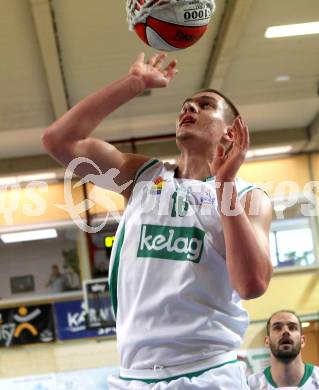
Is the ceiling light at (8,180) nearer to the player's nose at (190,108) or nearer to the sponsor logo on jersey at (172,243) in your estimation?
→ the player's nose at (190,108)

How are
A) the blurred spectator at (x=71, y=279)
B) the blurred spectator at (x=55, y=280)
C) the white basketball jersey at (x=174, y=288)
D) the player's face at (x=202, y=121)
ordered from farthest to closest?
1. the blurred spectator at (x=55, y=280)
2. the blurred spectator at (x=71, y=279)
3. the player's face at (x=202, y=121)
4. the white basketball jersey at (x=174, y=288)

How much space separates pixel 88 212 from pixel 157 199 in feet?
26.7

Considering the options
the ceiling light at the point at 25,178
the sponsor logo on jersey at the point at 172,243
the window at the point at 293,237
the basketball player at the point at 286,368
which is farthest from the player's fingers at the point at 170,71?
the ceiling light at the point at 25,178

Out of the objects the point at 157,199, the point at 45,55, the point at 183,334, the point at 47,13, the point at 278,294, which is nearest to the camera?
the point at 183,334

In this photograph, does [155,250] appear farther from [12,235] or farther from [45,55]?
[12,235]

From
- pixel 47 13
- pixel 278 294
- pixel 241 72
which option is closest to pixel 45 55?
pixel 47 13

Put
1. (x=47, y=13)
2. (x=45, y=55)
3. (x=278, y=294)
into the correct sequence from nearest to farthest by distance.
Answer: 1. (x=47, y=13)
2. (x=45, y=55)
3. (x=278, y=294)

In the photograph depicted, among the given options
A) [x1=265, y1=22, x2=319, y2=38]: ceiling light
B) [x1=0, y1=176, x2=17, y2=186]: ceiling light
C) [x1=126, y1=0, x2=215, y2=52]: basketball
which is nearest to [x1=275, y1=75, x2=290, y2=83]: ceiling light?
[x1=265, y1=22, x2=319, y2=38]: ceiling light

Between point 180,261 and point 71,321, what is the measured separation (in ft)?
28.8

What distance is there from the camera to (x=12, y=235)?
11.5m

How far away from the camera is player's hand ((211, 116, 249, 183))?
2078mm

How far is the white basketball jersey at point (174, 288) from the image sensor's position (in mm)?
2189

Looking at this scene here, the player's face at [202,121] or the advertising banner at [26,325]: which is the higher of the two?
the player's face at [202,121]

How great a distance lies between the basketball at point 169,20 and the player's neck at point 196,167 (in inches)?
29.6
